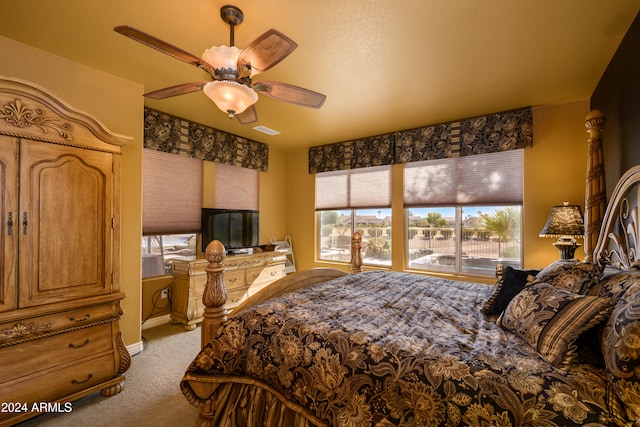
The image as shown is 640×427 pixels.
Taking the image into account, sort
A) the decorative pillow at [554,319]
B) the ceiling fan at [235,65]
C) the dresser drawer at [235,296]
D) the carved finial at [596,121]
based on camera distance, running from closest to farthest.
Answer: the decorative pillow at [554,319] → the ceiling fan at [235,65] → the carved finial at [596,121] → the dresser drawer at [235,296]

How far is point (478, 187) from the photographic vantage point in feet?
12.3

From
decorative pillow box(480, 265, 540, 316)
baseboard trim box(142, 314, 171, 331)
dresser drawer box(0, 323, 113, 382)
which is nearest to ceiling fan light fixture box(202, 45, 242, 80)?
dresser drawer box(0, 323, 113, 382)

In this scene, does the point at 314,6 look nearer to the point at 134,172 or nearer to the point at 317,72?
the point at 317,72

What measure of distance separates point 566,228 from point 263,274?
373 centimetres

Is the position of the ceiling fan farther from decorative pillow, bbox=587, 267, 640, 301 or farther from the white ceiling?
decorative pillow, bbox=587, 267, 640, 301

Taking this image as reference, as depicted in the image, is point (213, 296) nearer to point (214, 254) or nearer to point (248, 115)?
point (214, 254)

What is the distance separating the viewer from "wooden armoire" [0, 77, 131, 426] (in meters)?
1.75

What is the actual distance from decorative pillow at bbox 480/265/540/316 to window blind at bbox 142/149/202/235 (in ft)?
11.9

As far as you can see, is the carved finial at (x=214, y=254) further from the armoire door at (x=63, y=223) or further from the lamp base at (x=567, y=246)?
the lamp base at (x=567, y=246)

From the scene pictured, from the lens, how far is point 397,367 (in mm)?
1146

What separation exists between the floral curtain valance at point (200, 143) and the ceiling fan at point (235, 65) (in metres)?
1.65

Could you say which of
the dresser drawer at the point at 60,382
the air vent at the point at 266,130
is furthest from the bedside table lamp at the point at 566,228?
the dresser drawer at the point at 60,382

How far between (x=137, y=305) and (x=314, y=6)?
3.04 metres

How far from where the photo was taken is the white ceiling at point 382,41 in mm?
1771
